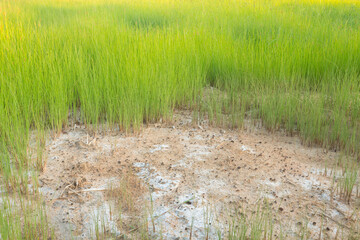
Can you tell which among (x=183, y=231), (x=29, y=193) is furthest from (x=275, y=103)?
(x=29, y=193)

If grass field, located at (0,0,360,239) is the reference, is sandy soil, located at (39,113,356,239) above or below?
below

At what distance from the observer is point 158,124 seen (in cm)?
274

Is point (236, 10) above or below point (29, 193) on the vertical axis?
above

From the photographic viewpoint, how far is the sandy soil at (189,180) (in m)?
1.67

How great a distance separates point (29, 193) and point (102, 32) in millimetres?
2198

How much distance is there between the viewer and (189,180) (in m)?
2.02

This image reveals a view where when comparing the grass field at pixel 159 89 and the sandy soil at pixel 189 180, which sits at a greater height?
the grass field at pixel 159 89

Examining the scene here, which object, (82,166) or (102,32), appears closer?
(82,166)

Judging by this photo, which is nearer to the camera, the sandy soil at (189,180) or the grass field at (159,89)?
the sandy soil at (189,180)

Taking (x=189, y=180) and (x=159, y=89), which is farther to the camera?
(x=159, y=89)

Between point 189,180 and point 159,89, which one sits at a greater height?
point 159,89

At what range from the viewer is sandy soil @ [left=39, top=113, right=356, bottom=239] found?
1669mm

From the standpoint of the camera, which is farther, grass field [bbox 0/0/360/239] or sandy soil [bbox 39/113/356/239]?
grass field [bbox 0/0/360/239]

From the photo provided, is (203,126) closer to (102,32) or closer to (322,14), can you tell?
(102,32)
